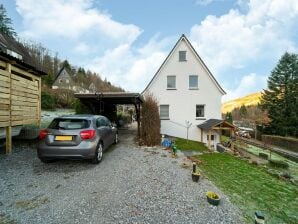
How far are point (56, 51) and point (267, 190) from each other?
249ft

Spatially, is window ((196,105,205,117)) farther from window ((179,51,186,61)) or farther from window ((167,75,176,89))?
window ((179,51,186,61))

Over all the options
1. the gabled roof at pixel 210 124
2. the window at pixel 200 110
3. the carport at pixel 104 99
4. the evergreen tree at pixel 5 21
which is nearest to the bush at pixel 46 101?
the carport at pixel 104 99

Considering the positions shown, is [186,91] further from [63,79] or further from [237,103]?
[237,103]

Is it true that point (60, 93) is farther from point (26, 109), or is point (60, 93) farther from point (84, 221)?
point (84, 221)

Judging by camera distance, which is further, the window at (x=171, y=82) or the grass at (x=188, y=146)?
the window at (x=171, y=82)

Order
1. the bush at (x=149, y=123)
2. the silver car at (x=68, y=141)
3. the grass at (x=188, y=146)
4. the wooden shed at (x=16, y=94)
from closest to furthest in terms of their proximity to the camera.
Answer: the silver car at (x=68, y=141) < the wooden shed at (x=16, y=94) < the bush at (x=149, y=123) < the grass at (x=188, y=146)

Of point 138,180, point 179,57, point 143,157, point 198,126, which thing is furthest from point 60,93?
point 138,180

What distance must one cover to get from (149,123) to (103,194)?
774 cm

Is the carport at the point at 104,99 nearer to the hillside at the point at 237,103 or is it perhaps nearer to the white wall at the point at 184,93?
the white wall at the point at 184,93

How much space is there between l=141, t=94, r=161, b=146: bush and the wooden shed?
235 inches

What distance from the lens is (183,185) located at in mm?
5723

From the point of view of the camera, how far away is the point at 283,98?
3441 cm

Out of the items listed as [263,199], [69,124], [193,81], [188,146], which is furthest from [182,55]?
[263,199]

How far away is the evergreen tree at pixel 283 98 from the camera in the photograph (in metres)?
32.1
